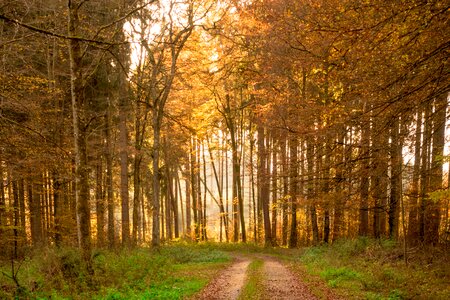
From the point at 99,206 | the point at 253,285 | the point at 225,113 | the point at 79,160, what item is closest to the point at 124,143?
the point at 99,206

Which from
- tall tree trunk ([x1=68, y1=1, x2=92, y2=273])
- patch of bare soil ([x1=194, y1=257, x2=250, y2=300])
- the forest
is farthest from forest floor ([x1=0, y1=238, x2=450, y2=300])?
tall tree trunk ([x1=68, y1=1, x2=92, y2=273])

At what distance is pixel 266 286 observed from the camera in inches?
416

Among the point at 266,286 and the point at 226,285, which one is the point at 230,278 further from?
the point at 266,286

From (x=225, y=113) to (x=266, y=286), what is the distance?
1827cm

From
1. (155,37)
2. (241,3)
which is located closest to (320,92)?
(241,3)

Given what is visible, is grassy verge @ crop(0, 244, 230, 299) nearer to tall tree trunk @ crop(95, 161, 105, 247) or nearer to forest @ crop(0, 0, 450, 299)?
forest @ crop(0, 0, 450, 299)

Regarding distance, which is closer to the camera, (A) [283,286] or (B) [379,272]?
(A) [283,286]

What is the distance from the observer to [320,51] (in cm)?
888

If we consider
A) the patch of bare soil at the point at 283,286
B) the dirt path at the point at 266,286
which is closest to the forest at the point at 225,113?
the dirt path at the point at 266,286

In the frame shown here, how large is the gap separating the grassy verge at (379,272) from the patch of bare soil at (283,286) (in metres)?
0.37

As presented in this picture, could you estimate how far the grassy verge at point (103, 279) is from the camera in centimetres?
833

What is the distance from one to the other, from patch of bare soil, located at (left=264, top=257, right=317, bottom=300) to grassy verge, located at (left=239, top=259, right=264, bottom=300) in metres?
0.19

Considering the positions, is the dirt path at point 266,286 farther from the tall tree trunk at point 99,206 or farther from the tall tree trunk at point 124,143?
the tall tree trunk at point 99,206

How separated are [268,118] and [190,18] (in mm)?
6447
